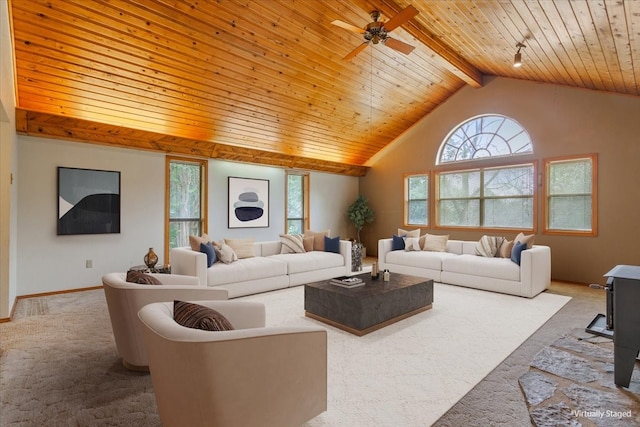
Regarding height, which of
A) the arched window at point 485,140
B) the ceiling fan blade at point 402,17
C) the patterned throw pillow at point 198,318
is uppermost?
the ceiling fan blade at point 402,17

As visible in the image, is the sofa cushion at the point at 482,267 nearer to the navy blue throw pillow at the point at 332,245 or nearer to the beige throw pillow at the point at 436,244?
the beige throw pillow at the point at 436,244

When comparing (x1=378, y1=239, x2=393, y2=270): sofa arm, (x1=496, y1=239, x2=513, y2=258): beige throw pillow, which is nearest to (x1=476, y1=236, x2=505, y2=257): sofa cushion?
(x1=496, y1=239, x2=513, y2=258): beige throw pillow

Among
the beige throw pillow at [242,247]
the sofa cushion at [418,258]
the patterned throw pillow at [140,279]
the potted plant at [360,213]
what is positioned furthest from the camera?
the potted plant at [360,213]

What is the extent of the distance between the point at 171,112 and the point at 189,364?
4.77 m

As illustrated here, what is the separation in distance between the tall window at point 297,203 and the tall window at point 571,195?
496 centimetres

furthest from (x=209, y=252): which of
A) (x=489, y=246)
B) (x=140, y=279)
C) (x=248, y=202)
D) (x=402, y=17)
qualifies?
(x=489, y=246)

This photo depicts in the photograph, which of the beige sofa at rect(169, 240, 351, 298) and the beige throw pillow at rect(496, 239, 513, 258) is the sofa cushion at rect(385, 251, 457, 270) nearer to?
the beige throw pillow at rect(496, 239, 513, 258)

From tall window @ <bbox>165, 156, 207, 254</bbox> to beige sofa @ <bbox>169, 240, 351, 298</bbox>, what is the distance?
1230mm

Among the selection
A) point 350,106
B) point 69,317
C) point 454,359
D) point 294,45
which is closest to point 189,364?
point 454,359

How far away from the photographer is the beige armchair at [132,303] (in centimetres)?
242

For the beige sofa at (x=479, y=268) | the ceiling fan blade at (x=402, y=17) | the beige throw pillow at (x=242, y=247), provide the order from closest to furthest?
the ceiling fan blade at (x=402, y=17) < the beige sofa at (x=479, y=268) < the beige throw pillow at (x=242, y=247)

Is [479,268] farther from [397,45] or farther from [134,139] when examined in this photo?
[134,139]

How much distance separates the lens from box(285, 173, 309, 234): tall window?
7.92 m

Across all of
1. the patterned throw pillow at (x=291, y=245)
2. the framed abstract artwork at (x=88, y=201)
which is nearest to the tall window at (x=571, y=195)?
the patterned throw pillow at (x=291, y=245)
